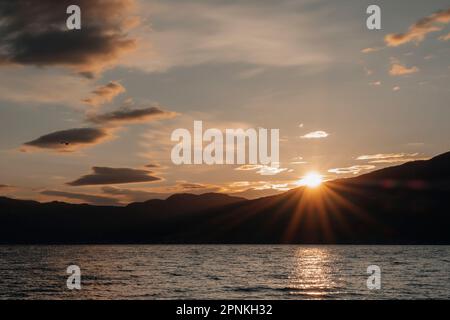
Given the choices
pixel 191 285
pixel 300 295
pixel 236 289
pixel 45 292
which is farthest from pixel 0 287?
pixel 300 295

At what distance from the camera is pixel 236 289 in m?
69.4

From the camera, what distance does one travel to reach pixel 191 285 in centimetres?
7456
